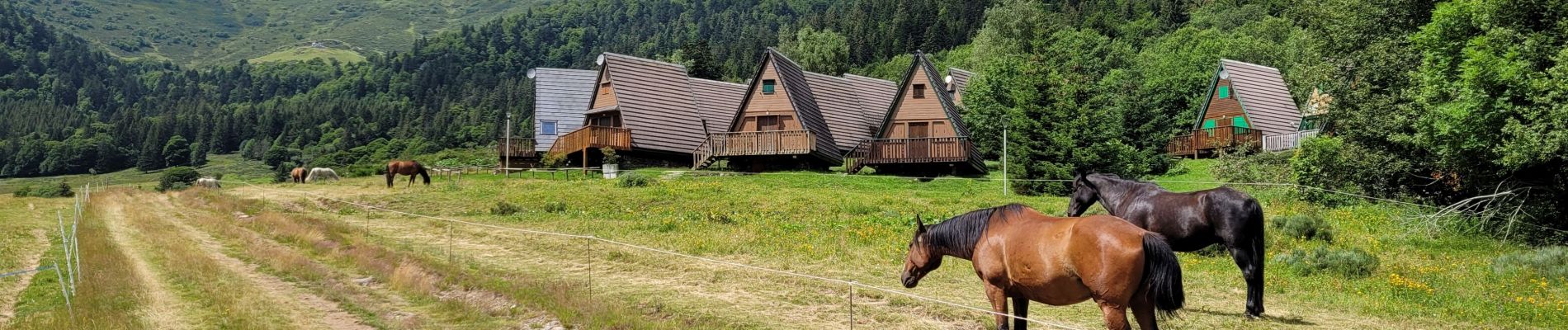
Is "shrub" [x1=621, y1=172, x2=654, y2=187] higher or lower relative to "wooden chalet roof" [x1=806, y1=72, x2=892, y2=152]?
lower

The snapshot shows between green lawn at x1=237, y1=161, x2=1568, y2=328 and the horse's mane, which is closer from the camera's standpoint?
the horse's mane

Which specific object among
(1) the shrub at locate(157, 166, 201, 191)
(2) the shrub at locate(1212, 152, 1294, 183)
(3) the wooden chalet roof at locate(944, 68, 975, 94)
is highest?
(3) the wooden chalet roof at locate(944, 68, 975, 94)

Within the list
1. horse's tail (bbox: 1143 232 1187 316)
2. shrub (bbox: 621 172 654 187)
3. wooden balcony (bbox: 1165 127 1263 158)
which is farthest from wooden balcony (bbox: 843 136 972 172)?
horse's tail (bbox: 1143 232 1187 316)

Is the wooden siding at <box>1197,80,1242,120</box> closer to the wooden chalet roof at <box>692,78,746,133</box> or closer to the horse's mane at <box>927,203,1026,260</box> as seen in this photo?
the wooden chalet roof at <box>692,78,746,133</box>

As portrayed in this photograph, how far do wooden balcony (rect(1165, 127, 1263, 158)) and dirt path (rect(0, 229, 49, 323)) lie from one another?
45.4 meters

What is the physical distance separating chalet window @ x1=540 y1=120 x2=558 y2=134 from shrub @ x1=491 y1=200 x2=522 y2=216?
21.7 metres

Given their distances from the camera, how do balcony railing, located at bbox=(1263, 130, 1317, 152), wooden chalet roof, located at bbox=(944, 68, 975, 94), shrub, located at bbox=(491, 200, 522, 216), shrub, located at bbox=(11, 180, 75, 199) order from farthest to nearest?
→ wooden chalet roof, located at bbox=(944, 68, 975, 94) → shrub, located at bbox=(11, 180, 75, 199) → balcony railing, located at bbox=(1263, 130, 1317, 152) → shrub, located at bbox=(491, 200, 522, 216)

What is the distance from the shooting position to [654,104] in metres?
52.0

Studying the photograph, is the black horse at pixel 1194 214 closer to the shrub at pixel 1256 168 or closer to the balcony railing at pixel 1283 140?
the shrub at pixel 1256 168

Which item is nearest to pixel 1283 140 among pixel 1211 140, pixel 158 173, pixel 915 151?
pixel 1211 140

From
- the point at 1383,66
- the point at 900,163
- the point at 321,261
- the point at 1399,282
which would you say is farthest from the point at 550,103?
the point at 1399,282

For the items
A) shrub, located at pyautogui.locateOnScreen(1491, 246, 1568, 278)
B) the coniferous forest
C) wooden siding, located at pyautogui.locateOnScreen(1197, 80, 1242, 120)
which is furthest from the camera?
wooden siding, located at pyautogui.locateOnScreen(1197, 80, 1242, 120)

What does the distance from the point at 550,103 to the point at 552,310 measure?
4093 cm

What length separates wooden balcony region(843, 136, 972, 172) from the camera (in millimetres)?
45656
